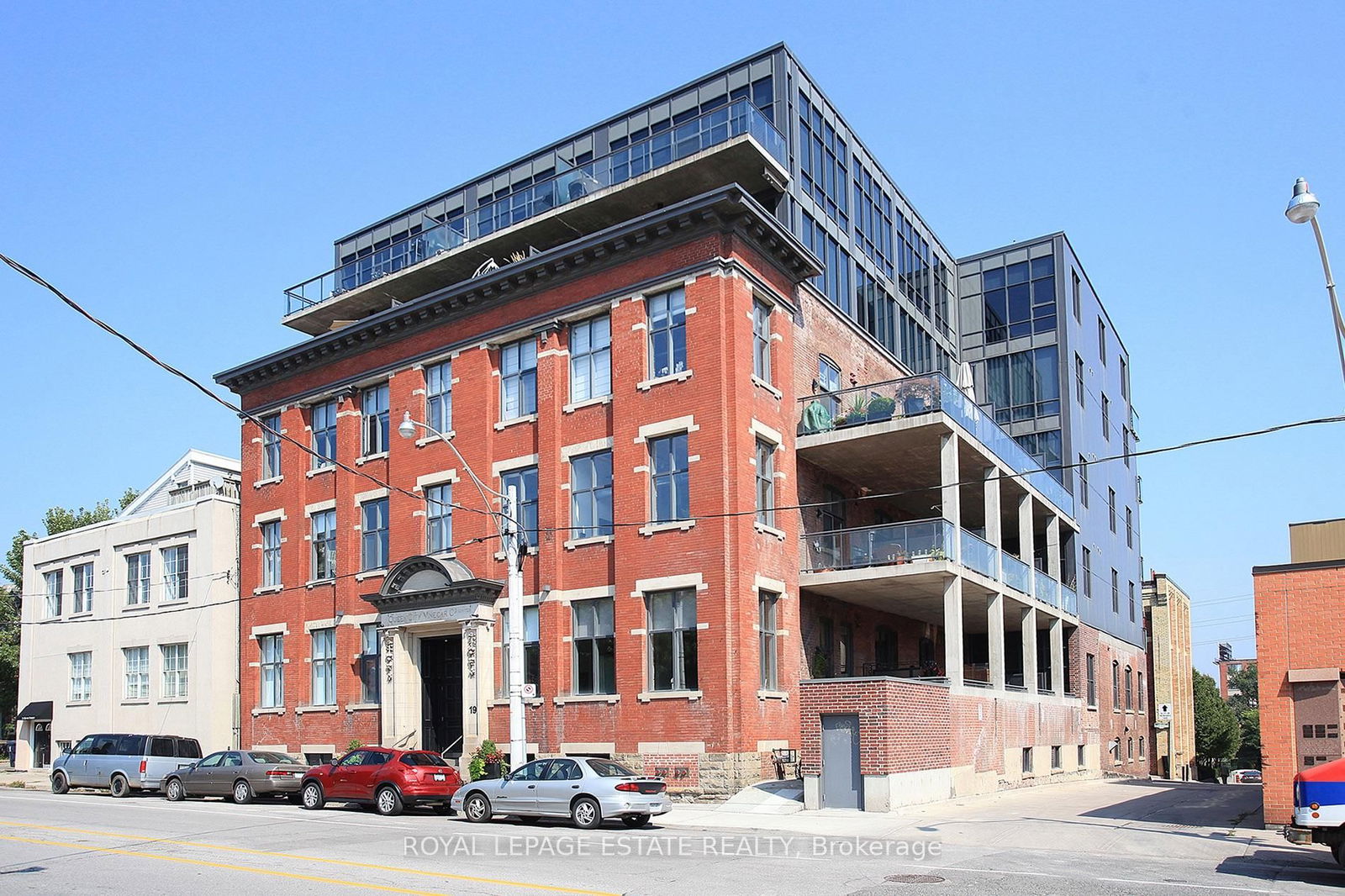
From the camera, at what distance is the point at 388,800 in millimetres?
25594

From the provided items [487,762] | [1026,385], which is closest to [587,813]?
[487,762]

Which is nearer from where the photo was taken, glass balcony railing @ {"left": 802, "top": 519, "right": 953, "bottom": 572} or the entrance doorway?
the entrance doorway

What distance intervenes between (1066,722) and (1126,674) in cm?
1518

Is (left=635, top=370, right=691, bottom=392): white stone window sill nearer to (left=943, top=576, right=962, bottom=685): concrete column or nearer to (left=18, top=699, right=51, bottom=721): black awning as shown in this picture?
(left=943, top=576, right=962, bottom=685): concrete column

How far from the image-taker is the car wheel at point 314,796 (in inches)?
1069

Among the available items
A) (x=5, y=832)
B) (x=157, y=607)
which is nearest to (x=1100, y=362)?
(x=157, y=607)

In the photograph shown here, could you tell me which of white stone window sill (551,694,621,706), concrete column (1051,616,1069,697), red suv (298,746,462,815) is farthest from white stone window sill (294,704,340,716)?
concrete column (1051,616,1069,697)

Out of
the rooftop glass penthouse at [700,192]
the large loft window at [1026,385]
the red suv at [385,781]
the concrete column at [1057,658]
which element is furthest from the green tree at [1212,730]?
the red suv at [385,781]

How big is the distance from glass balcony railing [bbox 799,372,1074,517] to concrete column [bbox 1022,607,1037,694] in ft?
20.7

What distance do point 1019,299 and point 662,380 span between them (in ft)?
90.9

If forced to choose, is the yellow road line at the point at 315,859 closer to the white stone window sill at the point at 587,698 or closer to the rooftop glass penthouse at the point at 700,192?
the white stone window sill at the point at 587,698

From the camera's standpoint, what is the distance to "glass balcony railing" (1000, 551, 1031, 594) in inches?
1383

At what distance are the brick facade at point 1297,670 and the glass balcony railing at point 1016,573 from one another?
43.9 ft

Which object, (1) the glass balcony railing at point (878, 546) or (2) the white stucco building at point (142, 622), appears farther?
(2) the white stucco building at point (142, 622)
